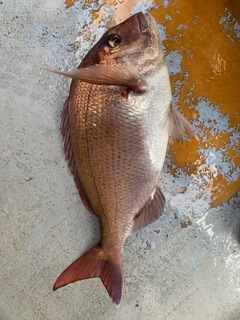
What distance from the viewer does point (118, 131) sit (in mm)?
1188

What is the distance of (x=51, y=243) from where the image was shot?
156cm

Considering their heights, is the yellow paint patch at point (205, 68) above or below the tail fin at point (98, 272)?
above

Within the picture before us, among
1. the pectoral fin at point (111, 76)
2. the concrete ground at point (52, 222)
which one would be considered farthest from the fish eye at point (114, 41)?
the concrete ground at point (52, 222)

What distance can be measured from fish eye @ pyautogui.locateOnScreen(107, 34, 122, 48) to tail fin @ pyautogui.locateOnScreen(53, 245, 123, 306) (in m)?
0.78

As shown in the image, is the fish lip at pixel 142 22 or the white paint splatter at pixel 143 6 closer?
the fish lip at pixel 142 22

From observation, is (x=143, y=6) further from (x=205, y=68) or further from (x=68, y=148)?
(x=68, y=148)

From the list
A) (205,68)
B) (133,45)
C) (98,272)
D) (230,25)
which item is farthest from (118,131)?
(230,25)

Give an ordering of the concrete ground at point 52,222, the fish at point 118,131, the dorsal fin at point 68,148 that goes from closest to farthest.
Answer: the fish at point 118,131
the dorsal fin at point 68,148
the concrete ground at point 52,222

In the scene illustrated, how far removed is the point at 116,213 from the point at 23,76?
2.57 feet

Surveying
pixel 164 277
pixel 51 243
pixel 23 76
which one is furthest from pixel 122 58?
pixel 164 277

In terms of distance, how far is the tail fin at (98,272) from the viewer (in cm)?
131

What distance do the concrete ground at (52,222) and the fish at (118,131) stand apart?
240 mm

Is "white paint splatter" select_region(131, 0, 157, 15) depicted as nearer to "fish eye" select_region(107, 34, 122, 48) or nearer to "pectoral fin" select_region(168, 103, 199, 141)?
"fish eye" select_region(107, 34, 122, 48)

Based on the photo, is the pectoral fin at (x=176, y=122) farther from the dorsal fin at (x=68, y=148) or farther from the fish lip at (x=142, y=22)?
the dorsal fin at (x=68, y=148)
